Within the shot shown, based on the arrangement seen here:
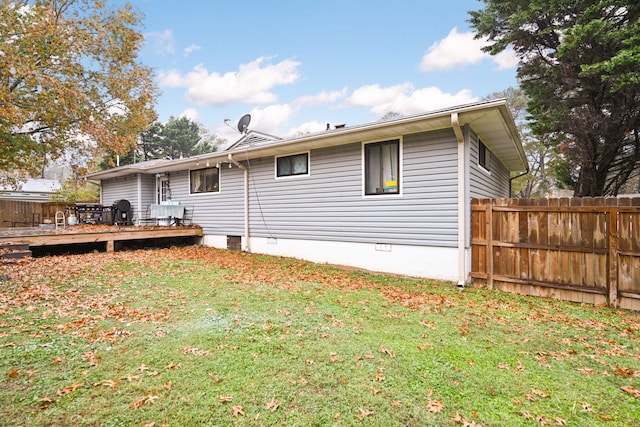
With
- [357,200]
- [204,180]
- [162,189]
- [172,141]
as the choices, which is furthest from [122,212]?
[172,141]

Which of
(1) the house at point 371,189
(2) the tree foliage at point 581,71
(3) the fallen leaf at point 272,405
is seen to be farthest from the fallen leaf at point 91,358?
(2) the tree foliage at point 581,71

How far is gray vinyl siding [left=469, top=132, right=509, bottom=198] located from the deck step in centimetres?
1005

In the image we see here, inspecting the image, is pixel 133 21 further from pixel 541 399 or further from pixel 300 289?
pixel 541 399

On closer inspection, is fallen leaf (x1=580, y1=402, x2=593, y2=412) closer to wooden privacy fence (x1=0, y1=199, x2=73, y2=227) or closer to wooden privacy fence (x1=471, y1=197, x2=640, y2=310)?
wooden privacy fence (x1=471, y1=197, x2=640, y2=310)

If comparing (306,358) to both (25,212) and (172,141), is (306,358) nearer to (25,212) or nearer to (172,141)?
(25,212)

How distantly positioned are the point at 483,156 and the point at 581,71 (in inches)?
225

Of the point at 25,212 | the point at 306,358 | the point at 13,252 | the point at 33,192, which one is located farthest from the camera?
the point at 33,192

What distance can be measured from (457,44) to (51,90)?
18.2 metres

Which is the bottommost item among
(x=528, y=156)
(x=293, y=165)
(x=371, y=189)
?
(x=371, y=189)

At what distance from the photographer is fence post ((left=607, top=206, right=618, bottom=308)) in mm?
4789

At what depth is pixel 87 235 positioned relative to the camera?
8.66 m

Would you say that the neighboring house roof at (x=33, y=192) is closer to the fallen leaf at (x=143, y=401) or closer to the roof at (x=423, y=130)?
the roof at (x=423, y=130)

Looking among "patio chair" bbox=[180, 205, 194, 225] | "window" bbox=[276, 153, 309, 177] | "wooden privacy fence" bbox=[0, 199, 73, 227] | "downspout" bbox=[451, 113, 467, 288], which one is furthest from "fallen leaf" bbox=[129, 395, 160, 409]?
"wooden privacy fence" bbox=[0, 199, 73, 227]

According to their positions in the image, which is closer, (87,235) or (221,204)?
(87,235)
